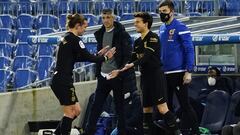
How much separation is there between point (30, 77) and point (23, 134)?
395cm

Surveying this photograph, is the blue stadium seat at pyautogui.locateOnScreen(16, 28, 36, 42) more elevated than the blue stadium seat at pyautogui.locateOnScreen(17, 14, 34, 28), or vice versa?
the blue stadium seat at pyautogui.locateOnScreen(17, 14, 34, 28)

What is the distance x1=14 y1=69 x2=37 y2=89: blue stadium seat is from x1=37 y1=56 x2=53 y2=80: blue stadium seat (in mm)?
214

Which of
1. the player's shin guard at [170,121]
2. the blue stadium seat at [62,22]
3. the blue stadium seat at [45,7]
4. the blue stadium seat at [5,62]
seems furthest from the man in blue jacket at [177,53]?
the blue stadium seat at [45,7]

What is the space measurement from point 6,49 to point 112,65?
865 cm

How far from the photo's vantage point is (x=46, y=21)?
19.3 meters

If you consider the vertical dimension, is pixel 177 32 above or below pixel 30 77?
above

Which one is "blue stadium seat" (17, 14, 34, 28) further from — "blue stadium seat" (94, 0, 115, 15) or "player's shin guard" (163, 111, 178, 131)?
"player's shin guard" (163, 111, 178, 131)

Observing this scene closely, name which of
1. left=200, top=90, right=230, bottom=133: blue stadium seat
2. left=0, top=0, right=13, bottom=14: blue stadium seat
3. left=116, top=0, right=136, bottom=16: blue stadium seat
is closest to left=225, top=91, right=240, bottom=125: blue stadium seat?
left=200, top=90, right=230, bottom=133: blue stadium seat

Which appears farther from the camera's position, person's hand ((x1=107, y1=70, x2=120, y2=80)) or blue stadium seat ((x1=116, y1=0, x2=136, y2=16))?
blue stadium seat ((x1=116, y1=0, x2=136, y2=16))

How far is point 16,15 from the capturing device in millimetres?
20375

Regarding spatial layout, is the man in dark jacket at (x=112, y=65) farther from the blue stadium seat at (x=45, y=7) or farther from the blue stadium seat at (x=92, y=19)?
the blue stadium seat at (x=45, y=7)

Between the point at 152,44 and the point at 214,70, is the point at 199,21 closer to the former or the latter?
the point at 214,70

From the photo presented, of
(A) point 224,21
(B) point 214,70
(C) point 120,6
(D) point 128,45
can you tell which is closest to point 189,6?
(C) point 120,6

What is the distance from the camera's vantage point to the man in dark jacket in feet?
32.6
